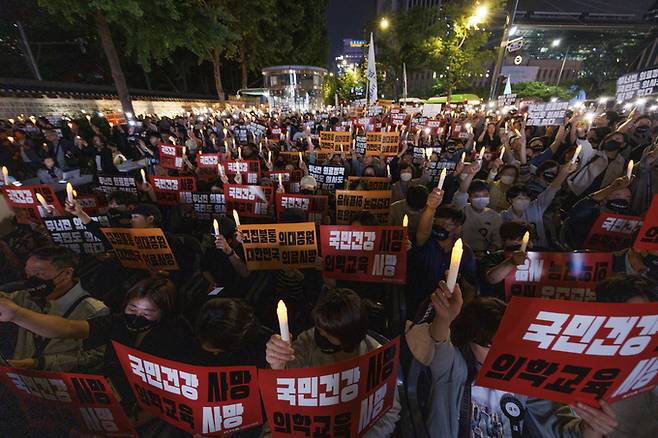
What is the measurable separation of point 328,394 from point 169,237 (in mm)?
3473

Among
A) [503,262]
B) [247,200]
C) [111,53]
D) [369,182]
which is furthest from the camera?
[111,53]

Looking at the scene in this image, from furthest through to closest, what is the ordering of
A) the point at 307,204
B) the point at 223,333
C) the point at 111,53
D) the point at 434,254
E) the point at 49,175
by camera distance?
the point at 111,53 < the point at 49,175 < the point at 307,204 < the point at 434,254 < the point at 223,333

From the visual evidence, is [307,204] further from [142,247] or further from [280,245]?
[142,247]

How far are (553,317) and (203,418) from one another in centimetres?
208

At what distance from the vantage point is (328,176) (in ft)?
22.5

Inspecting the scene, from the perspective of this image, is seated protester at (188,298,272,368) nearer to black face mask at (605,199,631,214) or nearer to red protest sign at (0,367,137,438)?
red protest sign at (0,367,137,438)

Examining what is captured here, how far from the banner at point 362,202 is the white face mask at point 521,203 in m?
1.86

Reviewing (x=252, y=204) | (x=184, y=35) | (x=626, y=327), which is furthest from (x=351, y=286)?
(x=184, y=35)

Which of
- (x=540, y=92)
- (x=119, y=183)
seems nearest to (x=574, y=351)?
(x=119, y=183)

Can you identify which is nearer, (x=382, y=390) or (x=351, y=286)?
(x=382, y=390)

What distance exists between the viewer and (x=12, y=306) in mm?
2023

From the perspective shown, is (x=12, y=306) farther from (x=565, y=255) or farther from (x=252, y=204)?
(x=565, y=255)

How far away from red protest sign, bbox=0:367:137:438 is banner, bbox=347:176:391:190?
4962 millimetres

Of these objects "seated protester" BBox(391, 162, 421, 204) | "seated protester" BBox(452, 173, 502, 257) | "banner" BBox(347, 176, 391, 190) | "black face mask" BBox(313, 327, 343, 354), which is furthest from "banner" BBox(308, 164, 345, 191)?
"black face mask" BBox(313, 327, 343, 354)
